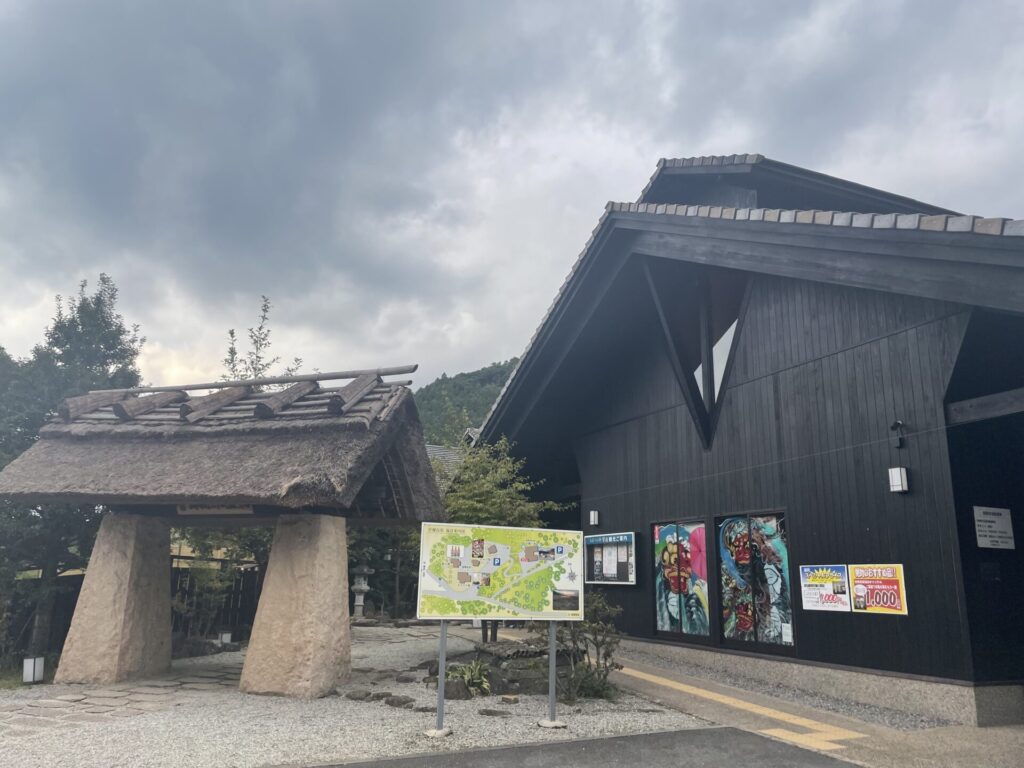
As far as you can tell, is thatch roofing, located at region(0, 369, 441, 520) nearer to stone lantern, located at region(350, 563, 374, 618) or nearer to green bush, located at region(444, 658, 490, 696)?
green bush, located at region(444, 658, 490, 696)

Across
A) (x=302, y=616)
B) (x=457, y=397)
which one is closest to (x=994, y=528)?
(x=302, y=616)

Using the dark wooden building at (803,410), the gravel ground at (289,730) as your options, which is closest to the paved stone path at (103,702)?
the gravel ground at (289,730)

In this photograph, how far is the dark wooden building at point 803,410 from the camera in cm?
732

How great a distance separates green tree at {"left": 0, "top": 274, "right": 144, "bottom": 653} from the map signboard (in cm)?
738

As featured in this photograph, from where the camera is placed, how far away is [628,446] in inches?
532

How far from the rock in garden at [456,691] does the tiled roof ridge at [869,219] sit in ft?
21.8

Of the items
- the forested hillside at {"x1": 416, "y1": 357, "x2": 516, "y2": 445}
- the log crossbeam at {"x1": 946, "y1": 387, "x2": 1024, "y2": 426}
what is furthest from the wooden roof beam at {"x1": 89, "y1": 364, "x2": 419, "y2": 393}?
the forested hillside at {"x1": 416, "y1": 357, "x2": 516, "y2": 445}

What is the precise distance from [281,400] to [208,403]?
1.40 meters

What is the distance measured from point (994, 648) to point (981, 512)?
142cm

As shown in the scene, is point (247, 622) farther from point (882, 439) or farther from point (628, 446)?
point (882, 439)

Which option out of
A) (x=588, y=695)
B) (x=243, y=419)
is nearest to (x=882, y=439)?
(x=588, y=695)

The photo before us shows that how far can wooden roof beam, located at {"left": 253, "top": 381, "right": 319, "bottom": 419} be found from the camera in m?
9.64

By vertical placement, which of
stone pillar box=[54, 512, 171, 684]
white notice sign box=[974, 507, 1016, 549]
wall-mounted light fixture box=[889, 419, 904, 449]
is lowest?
stone pillar box=[54, 512, 171, 684]

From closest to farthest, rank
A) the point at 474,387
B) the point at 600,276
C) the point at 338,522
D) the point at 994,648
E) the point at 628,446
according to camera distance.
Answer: the point at 994,648 → the point at 338,522 → the point at 600,276 → the point at 628,446 → the point at 474,387
